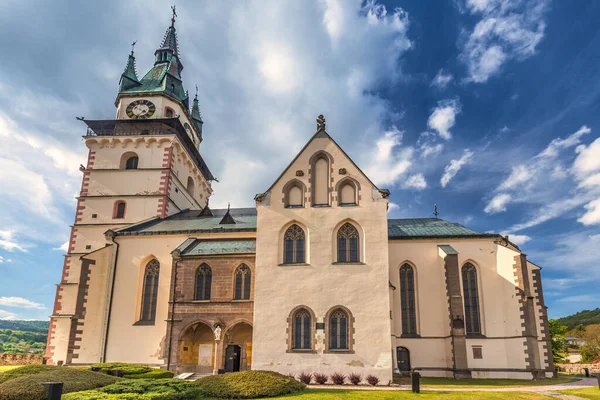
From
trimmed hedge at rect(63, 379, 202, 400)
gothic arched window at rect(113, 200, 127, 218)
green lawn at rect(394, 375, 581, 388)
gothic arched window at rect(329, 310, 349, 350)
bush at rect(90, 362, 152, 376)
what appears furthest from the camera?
gothic arched window at rect(113, 200, 127, 218)

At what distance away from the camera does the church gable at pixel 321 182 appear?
28.1 meters

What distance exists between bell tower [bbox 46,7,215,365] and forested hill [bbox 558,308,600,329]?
113 meters

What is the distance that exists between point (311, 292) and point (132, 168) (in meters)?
24.0

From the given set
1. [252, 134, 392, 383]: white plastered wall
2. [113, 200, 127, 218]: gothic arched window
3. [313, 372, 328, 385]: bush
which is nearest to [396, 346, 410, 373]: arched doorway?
[252, 134, 392, 383]: white plastered wall

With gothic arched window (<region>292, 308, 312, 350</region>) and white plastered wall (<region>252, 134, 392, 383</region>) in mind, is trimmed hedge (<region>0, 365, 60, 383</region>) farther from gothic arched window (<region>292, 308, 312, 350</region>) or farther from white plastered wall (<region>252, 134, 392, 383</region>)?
gothic arched window (<region>292, 308, 312, 350</region>)

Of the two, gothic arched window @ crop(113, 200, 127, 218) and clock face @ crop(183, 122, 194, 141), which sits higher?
clock face @ crop(183, 122, 194, 141)

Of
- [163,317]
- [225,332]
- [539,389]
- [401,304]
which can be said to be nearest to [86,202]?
[163,317]

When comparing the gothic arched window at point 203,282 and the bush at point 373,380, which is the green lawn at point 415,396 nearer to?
the bush at point 373,380

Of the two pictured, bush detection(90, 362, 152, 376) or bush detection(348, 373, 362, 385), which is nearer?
bush detection(90, 362, 152, 376)

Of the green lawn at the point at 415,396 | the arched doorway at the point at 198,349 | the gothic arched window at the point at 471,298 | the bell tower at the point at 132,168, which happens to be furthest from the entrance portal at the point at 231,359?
the gothic arched window at the point at 471,298

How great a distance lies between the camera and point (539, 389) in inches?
891

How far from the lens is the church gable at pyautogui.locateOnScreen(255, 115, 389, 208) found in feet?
92.2

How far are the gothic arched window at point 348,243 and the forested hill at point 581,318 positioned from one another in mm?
112728

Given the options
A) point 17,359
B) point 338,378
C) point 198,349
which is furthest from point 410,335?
point 17,359
